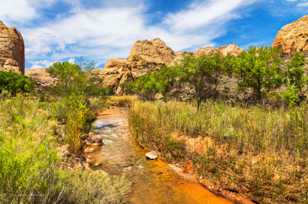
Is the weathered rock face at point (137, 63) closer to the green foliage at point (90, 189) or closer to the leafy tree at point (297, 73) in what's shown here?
the leafy tree at point (297, 73)

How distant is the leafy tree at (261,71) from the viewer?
37.3ft

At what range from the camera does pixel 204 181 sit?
5.70 metres

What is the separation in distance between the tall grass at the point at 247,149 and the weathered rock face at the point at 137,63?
1897 inches

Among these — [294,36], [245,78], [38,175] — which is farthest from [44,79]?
[38,175]

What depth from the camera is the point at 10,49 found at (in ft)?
171

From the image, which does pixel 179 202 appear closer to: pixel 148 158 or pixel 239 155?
pixel 239 155

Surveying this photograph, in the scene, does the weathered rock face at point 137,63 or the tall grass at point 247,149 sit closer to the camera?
the tall grass at point 247,149

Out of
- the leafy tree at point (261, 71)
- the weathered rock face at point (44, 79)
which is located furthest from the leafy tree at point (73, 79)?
the leafy tree at point (261, 71)

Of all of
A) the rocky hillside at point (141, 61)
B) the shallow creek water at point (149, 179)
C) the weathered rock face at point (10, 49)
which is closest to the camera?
the shallow creek water at point (149, 179)

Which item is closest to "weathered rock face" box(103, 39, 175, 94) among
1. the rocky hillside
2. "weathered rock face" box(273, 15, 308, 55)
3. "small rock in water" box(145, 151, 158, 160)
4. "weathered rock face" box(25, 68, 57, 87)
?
the rocky hillside

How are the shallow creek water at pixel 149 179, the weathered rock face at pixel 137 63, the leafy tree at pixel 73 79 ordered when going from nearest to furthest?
the shallow creek water at pixel 149 179 → the leafy tree at pixel 73 79 → the weathered rock face at pixel 137 63

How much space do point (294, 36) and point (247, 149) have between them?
108 ft

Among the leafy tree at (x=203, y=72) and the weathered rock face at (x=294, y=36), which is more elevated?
the weathered rock face at (x=294, y=36)

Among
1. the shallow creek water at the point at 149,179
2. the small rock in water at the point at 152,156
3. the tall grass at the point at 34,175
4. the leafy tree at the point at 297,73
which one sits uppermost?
the leafy tree at the point at 297,73
